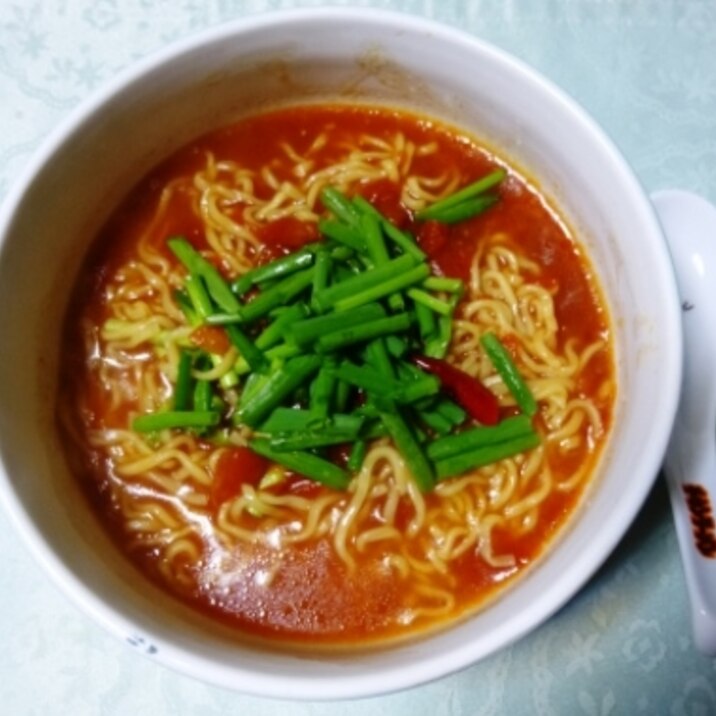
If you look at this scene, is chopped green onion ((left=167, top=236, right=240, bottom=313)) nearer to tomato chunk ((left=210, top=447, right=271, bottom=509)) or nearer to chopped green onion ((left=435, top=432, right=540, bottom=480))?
tomato chunk ((left=210, top=447, right=271, bottom=509))

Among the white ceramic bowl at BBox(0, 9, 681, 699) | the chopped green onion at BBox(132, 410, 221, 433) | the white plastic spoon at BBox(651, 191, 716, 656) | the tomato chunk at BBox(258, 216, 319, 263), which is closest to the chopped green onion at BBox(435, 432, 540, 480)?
the white ceramic bowl at BBox(0, 9, 681, 699)

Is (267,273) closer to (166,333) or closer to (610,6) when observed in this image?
(166,333)

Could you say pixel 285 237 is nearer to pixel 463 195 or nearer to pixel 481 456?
pixel 463 195

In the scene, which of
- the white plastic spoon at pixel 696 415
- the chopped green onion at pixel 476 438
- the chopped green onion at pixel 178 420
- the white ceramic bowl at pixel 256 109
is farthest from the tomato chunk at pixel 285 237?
the white plastic spoon at pixel 696 415

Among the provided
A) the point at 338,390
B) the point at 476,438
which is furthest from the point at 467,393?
the point at 338,390

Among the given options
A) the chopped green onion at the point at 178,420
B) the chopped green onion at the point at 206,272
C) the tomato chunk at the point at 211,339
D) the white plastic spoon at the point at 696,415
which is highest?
the chopped green onion at the point at 206,272

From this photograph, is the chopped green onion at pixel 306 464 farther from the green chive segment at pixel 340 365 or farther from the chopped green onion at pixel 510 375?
the chopped green onion at pixel 510 375
